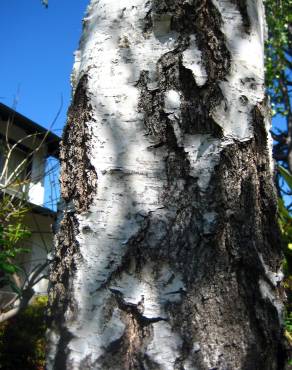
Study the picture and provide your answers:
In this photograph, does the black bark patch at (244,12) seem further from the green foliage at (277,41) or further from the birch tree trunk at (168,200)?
the green foliage at (277,41)

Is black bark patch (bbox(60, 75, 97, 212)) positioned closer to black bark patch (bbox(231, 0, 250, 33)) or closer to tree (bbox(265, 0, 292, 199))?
black bark patch (bbox(231, 0, 250, 33))

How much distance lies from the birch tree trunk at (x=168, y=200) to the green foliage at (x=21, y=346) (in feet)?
17.9

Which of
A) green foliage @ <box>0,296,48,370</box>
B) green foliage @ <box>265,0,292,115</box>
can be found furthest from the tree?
green foliage @ <box>0,296,48,370</box>

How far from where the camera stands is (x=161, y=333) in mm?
794

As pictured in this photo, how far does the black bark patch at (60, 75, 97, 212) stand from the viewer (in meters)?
0.93

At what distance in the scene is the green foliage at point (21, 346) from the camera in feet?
19.4

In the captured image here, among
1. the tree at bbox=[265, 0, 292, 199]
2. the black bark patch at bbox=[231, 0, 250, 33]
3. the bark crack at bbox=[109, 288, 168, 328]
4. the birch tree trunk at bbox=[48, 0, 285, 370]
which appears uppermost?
the tree at bbox=[265, 0, 292, 199]

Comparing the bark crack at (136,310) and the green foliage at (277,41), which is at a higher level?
the green foliage at (277,41)

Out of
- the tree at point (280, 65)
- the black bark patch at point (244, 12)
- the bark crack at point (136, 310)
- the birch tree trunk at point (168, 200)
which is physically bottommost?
the bark crack at point (136, 310)

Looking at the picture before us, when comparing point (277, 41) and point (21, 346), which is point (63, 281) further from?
point (277, 41)

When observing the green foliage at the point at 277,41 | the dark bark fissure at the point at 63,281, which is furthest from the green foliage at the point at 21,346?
the green foliage at the point at 277,41

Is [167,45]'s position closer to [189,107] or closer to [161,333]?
[189,107]

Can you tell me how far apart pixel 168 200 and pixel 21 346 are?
19.2ft

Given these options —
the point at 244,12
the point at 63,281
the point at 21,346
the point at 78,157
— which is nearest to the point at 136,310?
the point at 63,281
